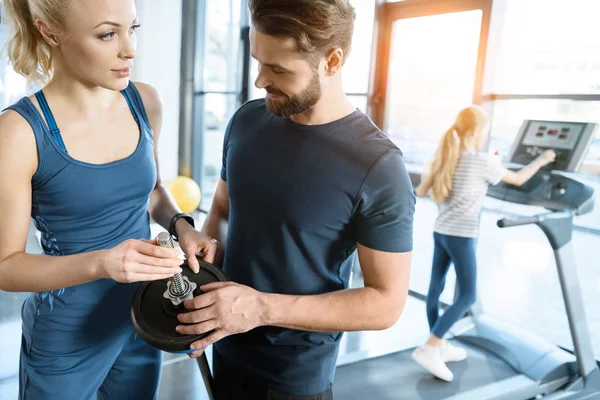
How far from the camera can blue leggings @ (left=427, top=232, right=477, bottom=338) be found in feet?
9.26

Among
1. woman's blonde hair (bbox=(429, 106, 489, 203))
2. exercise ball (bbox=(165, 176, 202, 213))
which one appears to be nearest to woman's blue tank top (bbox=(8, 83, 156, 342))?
woman's blonde hair (bbox=(429, 106, 489, 203))

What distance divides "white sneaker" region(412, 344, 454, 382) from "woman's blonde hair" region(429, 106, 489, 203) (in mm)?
834

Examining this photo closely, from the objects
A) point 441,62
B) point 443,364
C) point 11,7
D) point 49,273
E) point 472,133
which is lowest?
point 443,364

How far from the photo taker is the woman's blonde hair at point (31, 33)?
1.12 meters

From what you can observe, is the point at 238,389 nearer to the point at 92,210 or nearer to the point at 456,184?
the point at 92,210

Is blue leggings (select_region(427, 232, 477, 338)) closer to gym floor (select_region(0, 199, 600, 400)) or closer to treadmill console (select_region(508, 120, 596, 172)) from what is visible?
gym floor (select_region(0, 199, 600, 400))

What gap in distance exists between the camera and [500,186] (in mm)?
2824

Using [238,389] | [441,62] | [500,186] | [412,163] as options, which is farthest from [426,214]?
[238,389]

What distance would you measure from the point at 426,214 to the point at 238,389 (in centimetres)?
542

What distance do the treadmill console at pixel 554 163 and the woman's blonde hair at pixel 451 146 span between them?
0.24 m

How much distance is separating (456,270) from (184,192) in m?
3.11

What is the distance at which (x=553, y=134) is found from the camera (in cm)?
261

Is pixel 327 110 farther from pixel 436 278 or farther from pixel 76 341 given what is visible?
pixel 436 278

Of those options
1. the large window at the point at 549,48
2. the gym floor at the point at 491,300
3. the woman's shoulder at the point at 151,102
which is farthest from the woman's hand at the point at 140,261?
the large window at the point at 549,48
